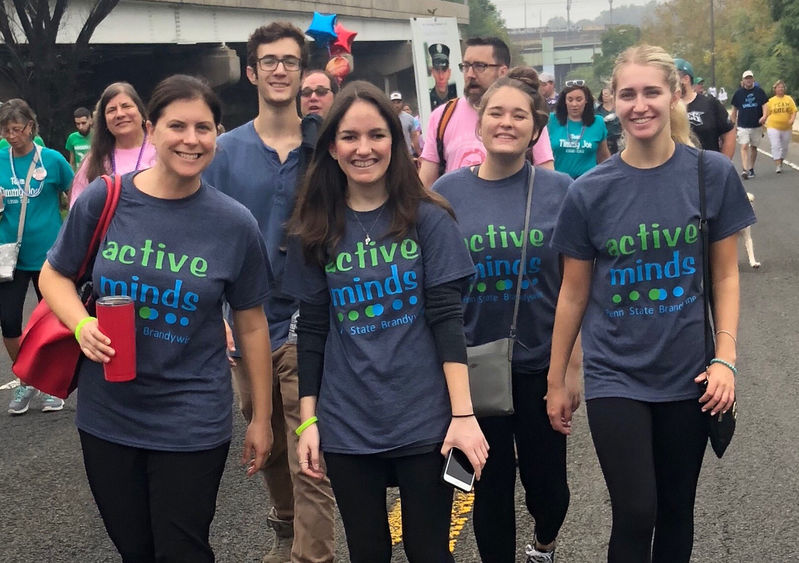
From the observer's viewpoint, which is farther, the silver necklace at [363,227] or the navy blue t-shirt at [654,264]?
the navy blue t-shirt at [654,264]

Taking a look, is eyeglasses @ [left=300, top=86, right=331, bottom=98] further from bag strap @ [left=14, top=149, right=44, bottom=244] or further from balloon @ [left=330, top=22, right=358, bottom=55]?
bag strap @ [left=14, top=149, right=44, bottom=244]

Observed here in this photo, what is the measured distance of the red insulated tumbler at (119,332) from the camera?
3.14m

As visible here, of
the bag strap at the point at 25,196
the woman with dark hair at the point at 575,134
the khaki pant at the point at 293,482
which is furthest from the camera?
the woman with dark hair at the point at 575,134

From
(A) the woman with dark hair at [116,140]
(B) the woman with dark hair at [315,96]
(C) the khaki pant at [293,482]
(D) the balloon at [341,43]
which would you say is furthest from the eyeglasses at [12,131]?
(C) the khaki pant at [293,482]

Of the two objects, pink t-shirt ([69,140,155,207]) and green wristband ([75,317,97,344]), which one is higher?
pink t-shirt ([69,140,155,207])

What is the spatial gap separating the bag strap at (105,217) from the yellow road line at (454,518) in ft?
6.65

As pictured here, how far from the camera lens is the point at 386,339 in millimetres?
3303

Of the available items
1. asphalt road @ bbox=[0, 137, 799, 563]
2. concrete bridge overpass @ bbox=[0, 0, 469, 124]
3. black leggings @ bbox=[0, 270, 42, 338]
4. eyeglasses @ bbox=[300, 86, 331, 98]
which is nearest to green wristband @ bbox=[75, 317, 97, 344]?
asphalt road @ bbox=[0, 137, 799, 563]

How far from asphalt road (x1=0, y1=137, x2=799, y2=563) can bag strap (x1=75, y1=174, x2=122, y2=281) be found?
1821 mm

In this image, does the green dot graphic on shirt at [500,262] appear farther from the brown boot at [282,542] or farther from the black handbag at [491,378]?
the brown boot at [282,542]

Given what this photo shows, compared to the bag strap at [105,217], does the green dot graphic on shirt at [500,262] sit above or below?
below

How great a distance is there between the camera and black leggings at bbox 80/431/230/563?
333 centimetres

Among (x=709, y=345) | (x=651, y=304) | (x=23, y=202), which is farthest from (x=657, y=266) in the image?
(x=23, y=202)

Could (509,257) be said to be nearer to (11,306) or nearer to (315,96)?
(315,96)
